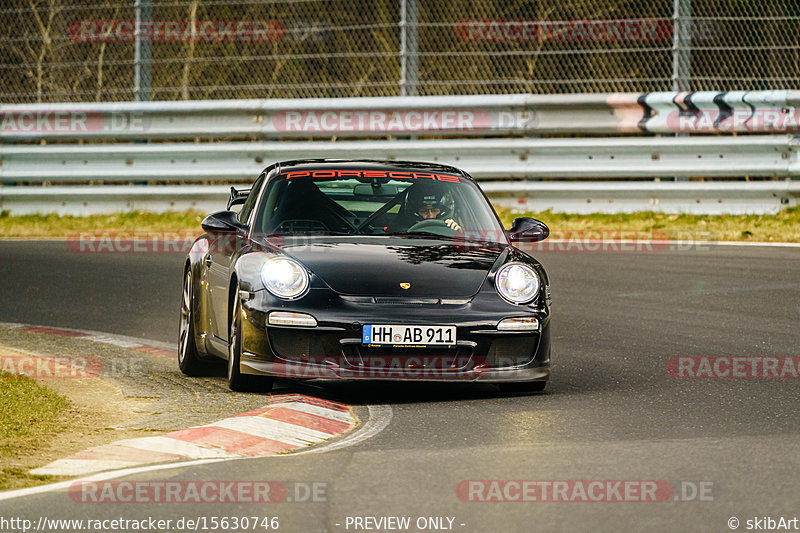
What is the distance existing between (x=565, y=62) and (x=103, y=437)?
10847 mm

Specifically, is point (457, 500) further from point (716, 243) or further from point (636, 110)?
point (636, 110)

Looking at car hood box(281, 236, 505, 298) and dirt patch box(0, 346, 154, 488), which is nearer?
dirt patch box(0, 346, 154, 488)

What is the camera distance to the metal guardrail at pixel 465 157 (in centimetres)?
1560

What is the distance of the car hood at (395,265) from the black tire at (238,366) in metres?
0.42

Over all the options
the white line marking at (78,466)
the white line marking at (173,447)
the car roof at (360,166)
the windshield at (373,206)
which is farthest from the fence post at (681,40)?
the white line marking at (78,466)

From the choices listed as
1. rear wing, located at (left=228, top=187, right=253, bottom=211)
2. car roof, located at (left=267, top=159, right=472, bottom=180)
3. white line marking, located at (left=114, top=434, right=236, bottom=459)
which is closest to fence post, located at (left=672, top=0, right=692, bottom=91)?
rear wing, located at (left=228, top=187, right=253, bottom=211)

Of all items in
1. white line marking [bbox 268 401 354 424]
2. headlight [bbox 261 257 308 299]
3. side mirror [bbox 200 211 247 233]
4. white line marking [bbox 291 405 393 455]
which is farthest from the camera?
side mirror [bbox 200 211 247 233]

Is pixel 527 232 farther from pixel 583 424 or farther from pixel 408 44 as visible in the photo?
pixel 408 44

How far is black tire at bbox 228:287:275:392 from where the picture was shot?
24.1ft

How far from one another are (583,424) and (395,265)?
144cm

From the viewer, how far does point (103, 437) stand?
6.25m

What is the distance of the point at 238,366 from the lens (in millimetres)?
7383

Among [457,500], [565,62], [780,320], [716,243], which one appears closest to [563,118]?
[565,62]

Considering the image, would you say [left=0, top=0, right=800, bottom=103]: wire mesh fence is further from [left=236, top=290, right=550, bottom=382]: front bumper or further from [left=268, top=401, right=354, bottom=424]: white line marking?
[left=268, top=401, right=354, bottom=424]: white line marking
